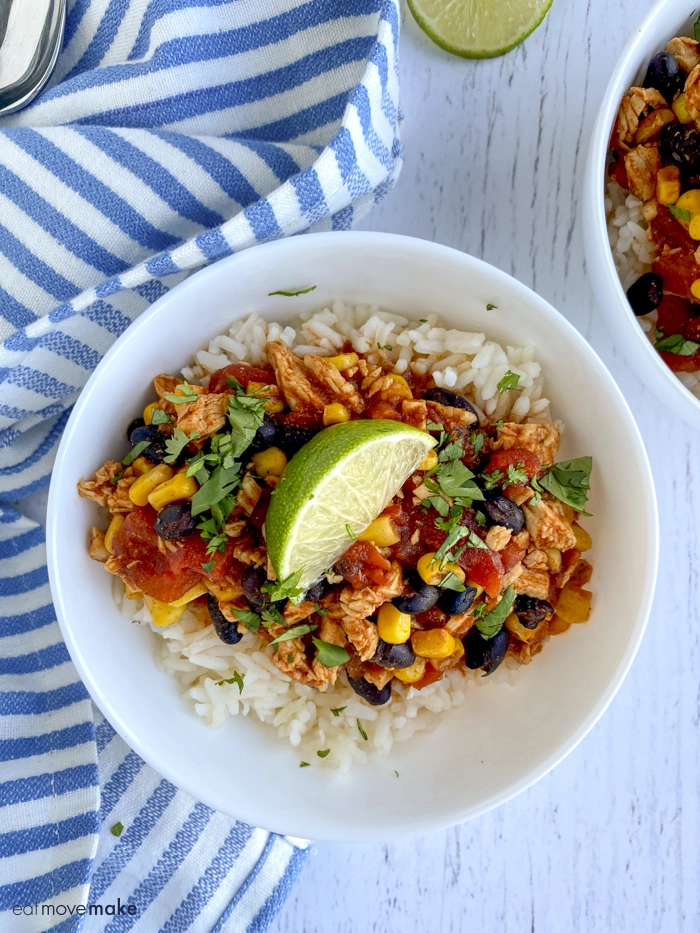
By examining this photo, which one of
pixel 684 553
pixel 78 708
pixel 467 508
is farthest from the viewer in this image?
pixel 684 553

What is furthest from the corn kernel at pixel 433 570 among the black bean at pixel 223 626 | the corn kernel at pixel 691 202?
the corn kernel at pixel 691 202

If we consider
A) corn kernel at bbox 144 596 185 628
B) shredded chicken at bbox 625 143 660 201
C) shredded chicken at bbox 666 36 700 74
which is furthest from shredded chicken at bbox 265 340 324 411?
shredded chicken at bbox 666 36 700 74


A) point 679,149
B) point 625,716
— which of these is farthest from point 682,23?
point 625,716

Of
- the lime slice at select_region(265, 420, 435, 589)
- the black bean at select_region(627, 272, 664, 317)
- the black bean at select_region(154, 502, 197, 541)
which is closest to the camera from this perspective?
the lime slice at select_region(265, 420, 435, 589)

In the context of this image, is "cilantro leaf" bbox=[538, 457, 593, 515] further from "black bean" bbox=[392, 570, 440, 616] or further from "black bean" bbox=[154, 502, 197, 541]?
"black bean" bbox=[154, 502, 197, 541]

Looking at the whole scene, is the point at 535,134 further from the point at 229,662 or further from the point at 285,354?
the point at 229,662

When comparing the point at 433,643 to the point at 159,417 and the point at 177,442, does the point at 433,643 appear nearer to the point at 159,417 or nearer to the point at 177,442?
the point at 177,442

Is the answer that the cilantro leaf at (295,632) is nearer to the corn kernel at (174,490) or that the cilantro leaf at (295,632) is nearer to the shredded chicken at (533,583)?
the corn kernel at (174,490)
